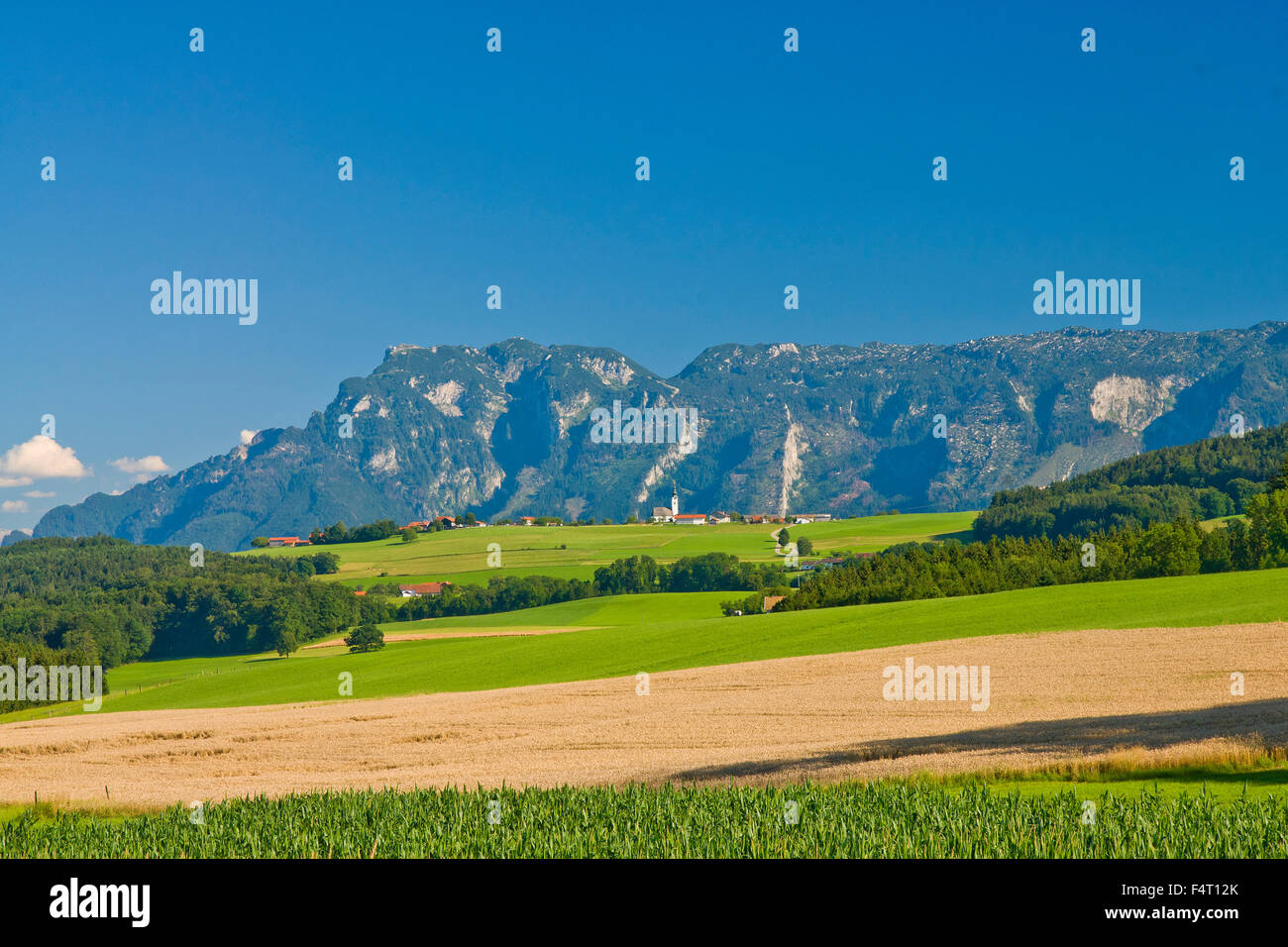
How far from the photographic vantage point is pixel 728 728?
3631 cm

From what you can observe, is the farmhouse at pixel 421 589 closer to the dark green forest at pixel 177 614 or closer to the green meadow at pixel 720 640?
the dark green forest at pixel 177 614

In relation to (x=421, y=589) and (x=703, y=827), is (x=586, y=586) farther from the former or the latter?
(x=703, y=827)

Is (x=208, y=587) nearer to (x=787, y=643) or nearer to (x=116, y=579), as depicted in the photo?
(x=116, y=579)

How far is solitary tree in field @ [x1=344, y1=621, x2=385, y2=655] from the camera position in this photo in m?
102

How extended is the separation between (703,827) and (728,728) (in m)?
23.1

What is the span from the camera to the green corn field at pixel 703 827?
38.2ft

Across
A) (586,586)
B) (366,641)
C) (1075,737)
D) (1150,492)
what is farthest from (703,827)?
(1150,492)

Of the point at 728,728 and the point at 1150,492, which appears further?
the point at 1150,492

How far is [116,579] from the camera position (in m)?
161

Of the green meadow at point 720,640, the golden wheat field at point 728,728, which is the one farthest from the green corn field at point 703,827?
the green meadow at point 720,640

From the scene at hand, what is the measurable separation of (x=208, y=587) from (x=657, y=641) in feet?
294
